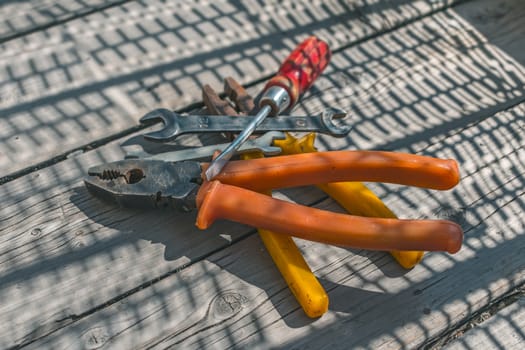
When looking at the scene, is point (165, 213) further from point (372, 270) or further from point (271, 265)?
point (372, 270)

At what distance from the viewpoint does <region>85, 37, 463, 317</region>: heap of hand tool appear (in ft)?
3.04

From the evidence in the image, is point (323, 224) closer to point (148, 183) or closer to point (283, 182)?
point (283, 182)

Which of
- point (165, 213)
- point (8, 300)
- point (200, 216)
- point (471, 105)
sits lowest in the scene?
point (8, 300)

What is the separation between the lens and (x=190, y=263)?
3.38 ft

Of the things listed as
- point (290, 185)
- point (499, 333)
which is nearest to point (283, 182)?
point (290, 185)

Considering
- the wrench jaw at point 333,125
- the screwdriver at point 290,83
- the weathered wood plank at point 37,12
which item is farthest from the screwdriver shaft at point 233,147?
the weathered wood plank at point 37,12

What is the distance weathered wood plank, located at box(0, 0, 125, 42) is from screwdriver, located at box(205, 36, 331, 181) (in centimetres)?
51

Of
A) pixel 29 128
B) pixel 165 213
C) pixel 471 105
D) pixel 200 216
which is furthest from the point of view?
pixel 471 105

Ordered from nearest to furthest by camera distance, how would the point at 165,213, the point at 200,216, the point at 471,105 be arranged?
the point at 200,216
the point at 165,213
the point at 471,105

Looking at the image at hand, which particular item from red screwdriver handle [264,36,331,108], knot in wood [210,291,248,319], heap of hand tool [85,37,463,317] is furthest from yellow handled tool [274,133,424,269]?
knot in wood [210,291,248,319]

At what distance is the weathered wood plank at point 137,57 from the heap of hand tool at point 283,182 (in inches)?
7.4

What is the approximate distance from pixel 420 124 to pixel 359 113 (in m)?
0.13

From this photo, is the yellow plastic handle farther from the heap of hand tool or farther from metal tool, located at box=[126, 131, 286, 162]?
metal tool, located at box=[126, 131, 286, 162]

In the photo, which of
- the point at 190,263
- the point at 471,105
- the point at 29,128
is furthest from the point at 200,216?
the point at 471,105
